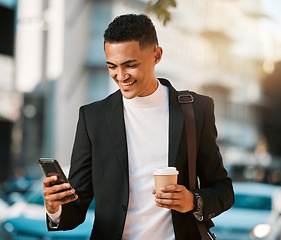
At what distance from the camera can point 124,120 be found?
2826 mm

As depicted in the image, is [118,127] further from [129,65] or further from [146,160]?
[129,65]

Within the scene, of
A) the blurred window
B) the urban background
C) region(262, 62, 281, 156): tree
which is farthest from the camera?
region(262, 62, 281, 156): tree

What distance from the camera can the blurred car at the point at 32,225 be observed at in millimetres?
6766

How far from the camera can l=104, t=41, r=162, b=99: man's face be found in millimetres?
2656

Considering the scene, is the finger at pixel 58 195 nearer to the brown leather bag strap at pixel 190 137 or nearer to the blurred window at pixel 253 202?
the brown leather bag strap at pixel 190 137

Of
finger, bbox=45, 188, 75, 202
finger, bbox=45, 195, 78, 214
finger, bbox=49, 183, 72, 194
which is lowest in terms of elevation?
finger, bbox=45, 195, 78, 214

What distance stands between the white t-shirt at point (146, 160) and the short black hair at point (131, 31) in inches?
11.1

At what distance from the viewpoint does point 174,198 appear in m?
2.42

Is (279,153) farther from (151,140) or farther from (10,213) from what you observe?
(151,140)

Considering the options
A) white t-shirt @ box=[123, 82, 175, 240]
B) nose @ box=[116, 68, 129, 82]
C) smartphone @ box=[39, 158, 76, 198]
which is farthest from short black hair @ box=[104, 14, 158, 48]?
smartphone @ box=[39, 158, 76, 198]

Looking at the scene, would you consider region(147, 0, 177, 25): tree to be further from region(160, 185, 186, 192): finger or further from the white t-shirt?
region(160, 185, 186, 192): finger

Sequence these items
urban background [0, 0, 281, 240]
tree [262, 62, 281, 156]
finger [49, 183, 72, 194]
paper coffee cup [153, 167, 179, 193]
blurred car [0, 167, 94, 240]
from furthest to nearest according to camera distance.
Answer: tree [262, 62, 281, 156], urban background [0, 0, 281, 240], blurred car [0, 167, 94, 240], finger [49, 183, 72, 194], paper coffee cup [153, 167, 179, 193]

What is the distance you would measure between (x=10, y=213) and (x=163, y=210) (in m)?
5.80

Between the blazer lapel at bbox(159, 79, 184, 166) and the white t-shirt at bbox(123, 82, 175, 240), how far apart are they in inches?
1.5
